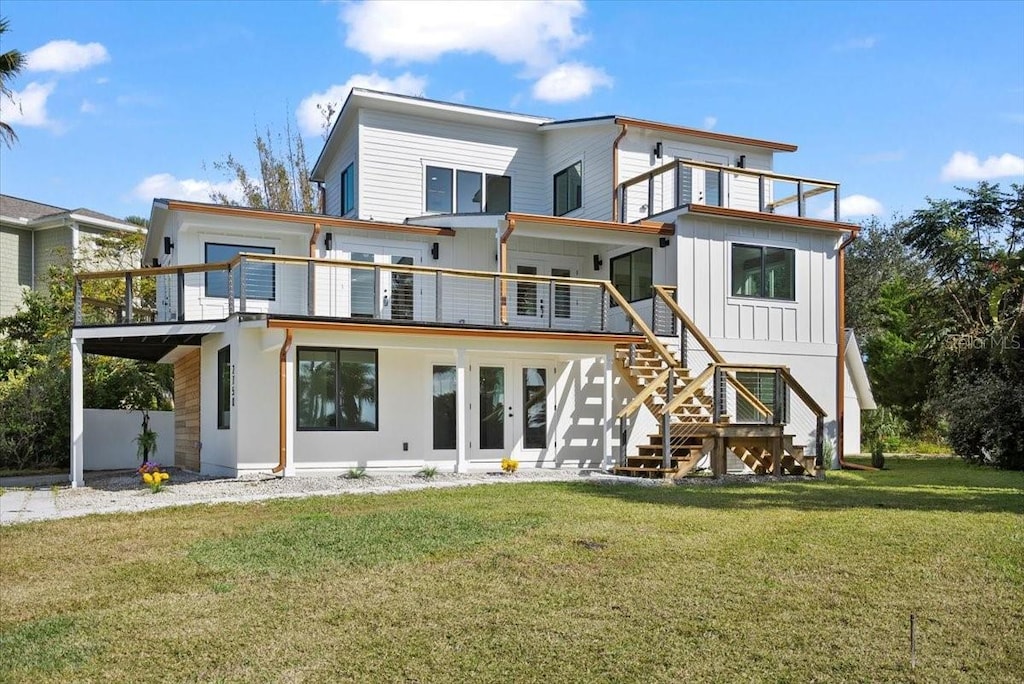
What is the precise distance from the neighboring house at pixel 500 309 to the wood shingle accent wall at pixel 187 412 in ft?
0.36

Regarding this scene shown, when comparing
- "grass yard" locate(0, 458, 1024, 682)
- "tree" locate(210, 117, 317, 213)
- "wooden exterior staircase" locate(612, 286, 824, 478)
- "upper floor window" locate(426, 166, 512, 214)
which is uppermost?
"tree" locate(210, 117, 317, 213)

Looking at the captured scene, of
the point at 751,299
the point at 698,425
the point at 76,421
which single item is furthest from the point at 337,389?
the point at 751,299

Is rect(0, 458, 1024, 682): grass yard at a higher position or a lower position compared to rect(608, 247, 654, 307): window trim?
lower

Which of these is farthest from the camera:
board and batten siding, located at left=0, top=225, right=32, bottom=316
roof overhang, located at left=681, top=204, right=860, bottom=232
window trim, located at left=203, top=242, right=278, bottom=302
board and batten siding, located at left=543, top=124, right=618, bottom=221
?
board and batten siding, located at left=0, top=225, right=32, bottom=316

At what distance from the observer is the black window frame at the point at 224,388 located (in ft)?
60.5

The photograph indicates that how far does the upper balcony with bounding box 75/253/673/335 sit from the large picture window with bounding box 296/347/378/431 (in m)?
0.93

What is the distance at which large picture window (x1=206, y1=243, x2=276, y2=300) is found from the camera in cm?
Answer: 1969

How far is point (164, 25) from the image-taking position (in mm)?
25938

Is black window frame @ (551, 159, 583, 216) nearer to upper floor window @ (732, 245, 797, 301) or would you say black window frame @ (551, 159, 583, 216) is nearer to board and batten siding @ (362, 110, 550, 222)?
board and batten siding @ (362, 110, 550, 222)

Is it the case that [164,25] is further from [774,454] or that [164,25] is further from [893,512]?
[893,512]

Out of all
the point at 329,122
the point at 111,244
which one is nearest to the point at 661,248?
the point at 111,244

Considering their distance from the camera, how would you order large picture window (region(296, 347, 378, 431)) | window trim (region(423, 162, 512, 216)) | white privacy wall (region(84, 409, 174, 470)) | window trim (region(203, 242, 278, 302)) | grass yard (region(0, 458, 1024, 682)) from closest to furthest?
grass yard (region(0, 458, 1024, 682)) < large picture window (region(296, 347, 378, 431)) < window trim (region(203, 242, 278, 302)) < window trim (region(423, 162, 512, 216)) < white privacy wall (region(84, 409, 174, 470))

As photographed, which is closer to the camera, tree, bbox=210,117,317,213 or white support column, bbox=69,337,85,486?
white support column, bbox=69,337,85,486

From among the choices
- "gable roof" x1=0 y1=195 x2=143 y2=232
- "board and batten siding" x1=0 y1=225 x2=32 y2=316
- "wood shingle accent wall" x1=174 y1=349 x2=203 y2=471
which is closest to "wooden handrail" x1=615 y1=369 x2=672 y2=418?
"wood shingle accent wall" x1=174 y1=349 x2=203 y2=471
